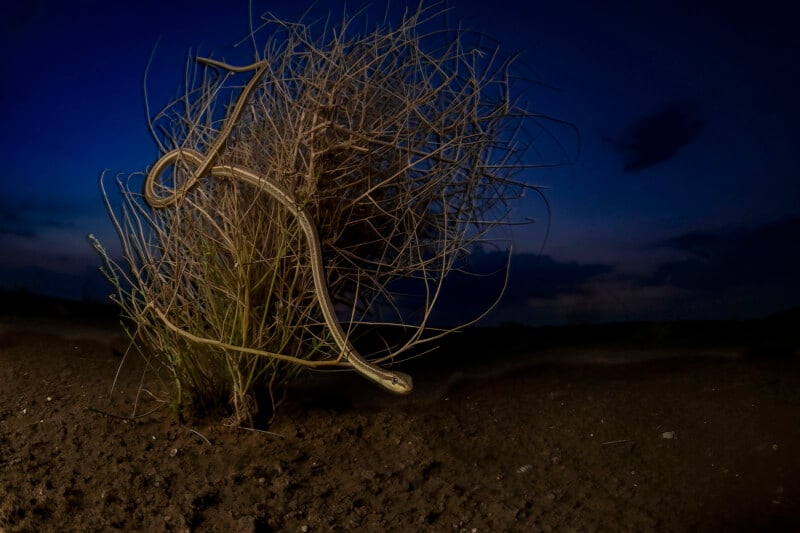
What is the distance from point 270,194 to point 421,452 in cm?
131

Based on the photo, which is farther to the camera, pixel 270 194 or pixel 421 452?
pixel 421 452

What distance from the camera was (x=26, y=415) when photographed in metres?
3.21

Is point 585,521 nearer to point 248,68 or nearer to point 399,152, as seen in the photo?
point 399,152

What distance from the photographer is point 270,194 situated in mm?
2670

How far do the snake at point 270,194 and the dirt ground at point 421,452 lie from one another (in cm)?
55

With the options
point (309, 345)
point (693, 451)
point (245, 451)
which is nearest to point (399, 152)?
point (309, 345)

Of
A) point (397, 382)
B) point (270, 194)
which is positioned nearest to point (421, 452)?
point (397, 382)

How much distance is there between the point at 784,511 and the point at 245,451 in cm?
215

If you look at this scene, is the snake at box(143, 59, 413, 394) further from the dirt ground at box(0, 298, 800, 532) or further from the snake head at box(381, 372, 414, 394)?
the dirt ground at box(0, 298, 800, 532)

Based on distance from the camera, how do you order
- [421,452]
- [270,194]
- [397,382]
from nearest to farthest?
[397,382]
[270,194]
[421,452]

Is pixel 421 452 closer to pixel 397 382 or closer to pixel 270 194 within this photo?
pixel 397 382

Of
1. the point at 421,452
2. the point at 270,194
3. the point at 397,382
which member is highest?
the point at 270,194

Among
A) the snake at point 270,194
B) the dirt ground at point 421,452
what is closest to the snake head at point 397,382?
the snake at point 270,194

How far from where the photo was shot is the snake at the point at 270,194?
95.3 inches
